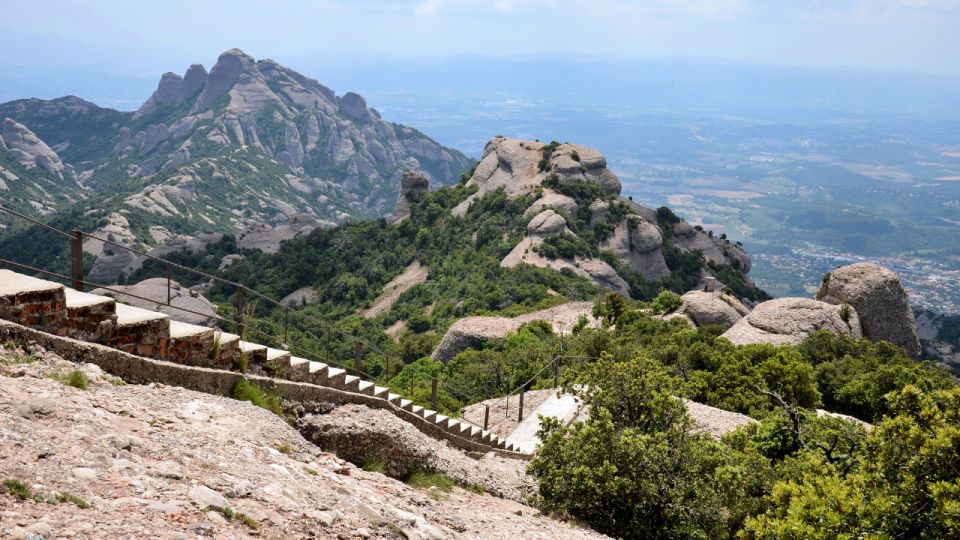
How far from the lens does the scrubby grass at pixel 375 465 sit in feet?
37.3

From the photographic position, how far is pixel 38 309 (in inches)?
358

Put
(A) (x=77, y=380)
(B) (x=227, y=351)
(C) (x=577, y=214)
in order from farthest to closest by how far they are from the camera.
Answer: (C) (x=577, y=214) < (B) (x=227, y=351) < (A) (x=77, y=380)

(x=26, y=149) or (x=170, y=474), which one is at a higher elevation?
(x=170, y=474)

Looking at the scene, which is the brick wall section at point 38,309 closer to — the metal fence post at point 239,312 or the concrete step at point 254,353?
the concrete step at point 254,353

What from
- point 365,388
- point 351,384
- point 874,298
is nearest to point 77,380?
point 351,384

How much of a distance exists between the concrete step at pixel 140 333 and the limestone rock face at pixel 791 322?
93.0 ft

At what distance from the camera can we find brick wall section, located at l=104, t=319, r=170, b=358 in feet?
32.0

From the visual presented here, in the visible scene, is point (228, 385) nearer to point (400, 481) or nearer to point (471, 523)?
point (400, 481)

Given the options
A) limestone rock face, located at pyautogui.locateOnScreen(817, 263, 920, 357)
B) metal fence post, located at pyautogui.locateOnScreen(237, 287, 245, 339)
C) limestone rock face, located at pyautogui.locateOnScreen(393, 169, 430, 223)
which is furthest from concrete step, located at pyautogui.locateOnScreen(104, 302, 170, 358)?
limestone rock face, located at pyautogui.locateOnScreen(393, 169, 430, 223)

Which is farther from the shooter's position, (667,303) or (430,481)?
Answer: (667,303)

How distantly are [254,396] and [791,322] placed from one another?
1197 inches

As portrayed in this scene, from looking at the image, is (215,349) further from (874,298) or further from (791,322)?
(874,298)

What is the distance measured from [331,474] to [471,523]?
84.5 inches

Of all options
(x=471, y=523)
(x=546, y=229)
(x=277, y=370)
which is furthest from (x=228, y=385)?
(x=546, y=229)
